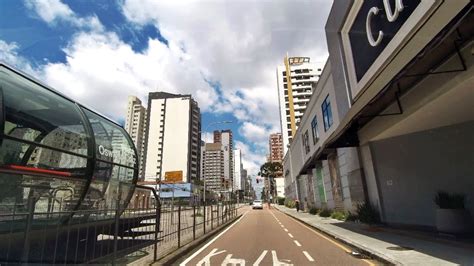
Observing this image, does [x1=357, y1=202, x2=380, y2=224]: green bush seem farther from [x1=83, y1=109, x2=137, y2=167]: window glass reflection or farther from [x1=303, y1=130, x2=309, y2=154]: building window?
[x1=303, y1=130, x2=309, y2=154]: building window

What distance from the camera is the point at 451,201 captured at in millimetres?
10727

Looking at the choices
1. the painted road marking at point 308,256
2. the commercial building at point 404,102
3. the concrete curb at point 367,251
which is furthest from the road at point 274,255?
the commercial building at point 404,102

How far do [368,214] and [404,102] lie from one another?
726 cm

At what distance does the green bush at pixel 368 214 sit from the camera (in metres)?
16.4

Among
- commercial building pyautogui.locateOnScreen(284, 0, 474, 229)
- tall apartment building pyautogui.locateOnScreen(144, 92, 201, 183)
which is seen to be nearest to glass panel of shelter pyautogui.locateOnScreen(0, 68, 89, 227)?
commercial building pyautogui.locateOnScreen(284, 0, 474, 229)

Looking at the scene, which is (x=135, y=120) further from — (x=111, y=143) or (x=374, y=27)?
(x=111, y=143)

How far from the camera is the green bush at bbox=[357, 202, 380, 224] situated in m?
16.4

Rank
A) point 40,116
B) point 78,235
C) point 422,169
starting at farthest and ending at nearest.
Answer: point 422,169, point 40,116, point 78,235

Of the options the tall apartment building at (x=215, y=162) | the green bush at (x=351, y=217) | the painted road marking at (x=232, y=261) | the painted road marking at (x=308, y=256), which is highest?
the tall apartment building at (x=215, y=162)

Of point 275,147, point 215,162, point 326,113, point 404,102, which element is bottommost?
point 404,102

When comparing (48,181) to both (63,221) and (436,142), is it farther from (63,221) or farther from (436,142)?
(436,142)

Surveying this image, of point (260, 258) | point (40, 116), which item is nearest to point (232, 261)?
point (260, 258)

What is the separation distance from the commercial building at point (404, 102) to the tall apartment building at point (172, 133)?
84.9 meters

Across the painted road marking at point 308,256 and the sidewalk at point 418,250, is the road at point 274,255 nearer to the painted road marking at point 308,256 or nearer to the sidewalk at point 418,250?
the painted road marking at point 308,256
